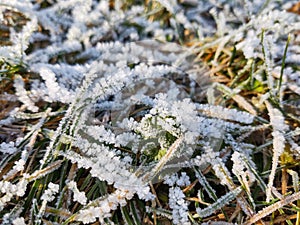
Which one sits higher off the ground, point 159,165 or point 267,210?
point 159,165

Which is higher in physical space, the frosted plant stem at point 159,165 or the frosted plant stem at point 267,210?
the frosted plant stem at point 159,165

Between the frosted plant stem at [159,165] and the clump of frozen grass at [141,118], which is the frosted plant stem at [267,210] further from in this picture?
the frosted plant stem at [159,165]

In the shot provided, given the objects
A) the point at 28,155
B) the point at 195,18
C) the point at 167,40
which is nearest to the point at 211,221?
the point at 28,155

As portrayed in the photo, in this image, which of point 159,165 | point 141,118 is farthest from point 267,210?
point 141,118

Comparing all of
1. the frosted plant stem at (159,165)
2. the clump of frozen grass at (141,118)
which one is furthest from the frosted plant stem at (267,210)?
the frosted plant stem at (159,165)

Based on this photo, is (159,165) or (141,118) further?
(141,118)

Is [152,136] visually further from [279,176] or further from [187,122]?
[279,176]

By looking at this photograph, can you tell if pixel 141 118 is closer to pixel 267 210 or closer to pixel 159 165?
pixel 159 165

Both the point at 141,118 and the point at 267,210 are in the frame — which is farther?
the point at 141,118

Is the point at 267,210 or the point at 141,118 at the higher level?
the point at 141,118
